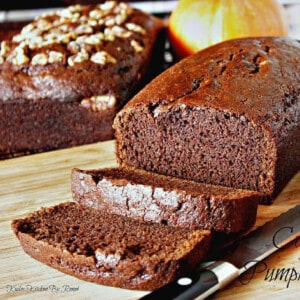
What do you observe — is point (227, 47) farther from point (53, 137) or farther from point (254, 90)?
point (53, 137)

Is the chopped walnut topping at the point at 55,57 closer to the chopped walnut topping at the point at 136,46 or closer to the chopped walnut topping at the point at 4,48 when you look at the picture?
the chopped walnut topping at the point at 4,48

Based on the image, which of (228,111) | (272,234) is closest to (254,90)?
(228,111)

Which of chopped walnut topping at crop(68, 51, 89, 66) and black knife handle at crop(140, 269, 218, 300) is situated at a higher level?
chopped walnut topping at crop(68, 51, 89, 66)

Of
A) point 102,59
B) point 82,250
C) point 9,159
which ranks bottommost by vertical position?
point 9,159

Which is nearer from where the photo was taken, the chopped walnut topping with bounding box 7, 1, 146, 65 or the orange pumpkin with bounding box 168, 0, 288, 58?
the chopped walnut topping with bounding box 7, 1, 146, 65

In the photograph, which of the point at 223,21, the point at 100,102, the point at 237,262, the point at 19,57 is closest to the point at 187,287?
the point at 237,262

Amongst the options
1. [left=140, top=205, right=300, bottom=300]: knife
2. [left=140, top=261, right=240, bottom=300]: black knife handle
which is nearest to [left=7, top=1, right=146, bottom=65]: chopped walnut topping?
[left=140, top=205, right=300, bottom=300]: knife

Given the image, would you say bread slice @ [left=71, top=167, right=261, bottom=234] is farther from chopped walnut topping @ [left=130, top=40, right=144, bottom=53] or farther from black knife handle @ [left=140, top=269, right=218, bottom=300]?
chopped walnut topping @ [left=130, top=40, right=144, bottom=53]
